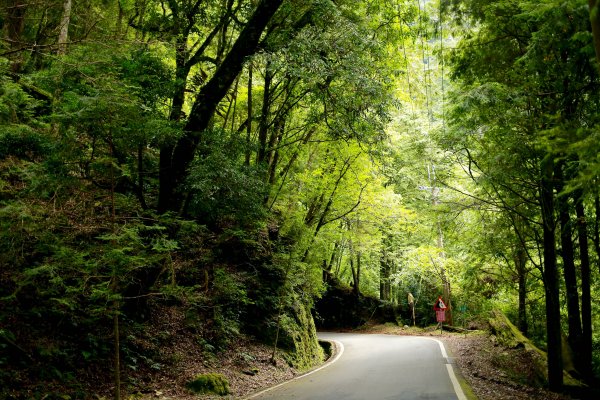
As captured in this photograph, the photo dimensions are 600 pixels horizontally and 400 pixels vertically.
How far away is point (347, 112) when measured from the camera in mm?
9344

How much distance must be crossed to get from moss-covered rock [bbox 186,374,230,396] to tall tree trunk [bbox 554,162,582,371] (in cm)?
824

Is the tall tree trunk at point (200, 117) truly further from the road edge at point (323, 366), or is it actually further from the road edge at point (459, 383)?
the road edge at point (459, 383)

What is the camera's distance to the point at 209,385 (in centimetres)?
906

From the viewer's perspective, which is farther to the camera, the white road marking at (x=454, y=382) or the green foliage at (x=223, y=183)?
A: the white road marking at (x=454, y=382)

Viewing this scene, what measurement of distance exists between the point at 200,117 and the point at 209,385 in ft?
19.3

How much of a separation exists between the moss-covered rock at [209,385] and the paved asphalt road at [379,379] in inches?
32.1

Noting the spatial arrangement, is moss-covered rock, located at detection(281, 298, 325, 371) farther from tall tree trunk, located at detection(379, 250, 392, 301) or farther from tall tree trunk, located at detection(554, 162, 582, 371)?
tall tree trunk, located at detection(379, 250, 392, 301)

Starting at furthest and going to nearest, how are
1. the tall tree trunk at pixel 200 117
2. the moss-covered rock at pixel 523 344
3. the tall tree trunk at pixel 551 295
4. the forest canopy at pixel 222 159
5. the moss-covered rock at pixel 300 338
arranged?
1. the moss-covered rock at pixel 300 338
2. the moss-covered rock at pixel 523 344
3. the tall tree trunk at pixel 551 295
4. the tall tree trunk at pixel 200 117
5. the forest canopy at pixel 222 159

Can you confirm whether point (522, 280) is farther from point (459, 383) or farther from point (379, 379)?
point (379, 379)

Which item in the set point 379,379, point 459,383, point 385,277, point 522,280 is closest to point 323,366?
point 379,379

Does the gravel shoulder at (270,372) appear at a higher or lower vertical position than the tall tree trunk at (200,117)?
lower

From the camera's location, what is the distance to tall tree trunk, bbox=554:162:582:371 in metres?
8.83

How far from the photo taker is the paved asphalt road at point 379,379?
8.84 meters

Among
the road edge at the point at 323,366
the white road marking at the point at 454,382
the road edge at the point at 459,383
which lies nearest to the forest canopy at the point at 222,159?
the road edge at the point at 323,366
